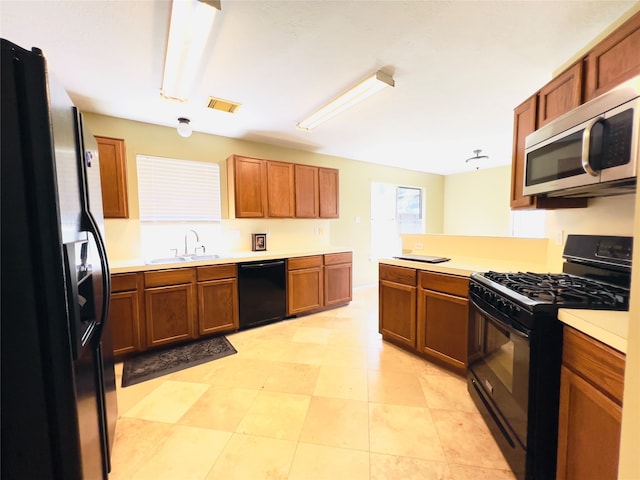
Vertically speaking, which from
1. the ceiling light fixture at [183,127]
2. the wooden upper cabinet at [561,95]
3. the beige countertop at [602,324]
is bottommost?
the beige countertop at [602,324]

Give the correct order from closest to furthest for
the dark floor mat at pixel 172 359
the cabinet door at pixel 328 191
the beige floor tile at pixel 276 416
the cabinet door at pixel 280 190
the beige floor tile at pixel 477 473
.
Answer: the beige floor tile at pixel 477 473 → the beige floor tile at pixel 276 416 → the dark floor mat at pixel 172 359 → the cabinet door at pixel 280 190 → the cabinet door at pixel 328 191

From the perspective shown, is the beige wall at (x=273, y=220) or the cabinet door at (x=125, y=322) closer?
the cabinet door at (x=125, y=322)

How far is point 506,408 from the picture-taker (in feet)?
4.68

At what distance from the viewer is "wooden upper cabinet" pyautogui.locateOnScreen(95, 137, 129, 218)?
260 centimetres

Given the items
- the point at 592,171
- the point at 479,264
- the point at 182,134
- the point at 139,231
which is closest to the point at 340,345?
the point at 479,264

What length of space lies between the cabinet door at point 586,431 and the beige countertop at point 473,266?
39.6 inches

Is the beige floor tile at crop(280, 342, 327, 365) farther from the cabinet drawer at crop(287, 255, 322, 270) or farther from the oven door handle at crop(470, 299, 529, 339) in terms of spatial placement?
the oven door handle at crop(470, 299, 529, 339)

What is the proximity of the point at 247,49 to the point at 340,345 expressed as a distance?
277 centimetres

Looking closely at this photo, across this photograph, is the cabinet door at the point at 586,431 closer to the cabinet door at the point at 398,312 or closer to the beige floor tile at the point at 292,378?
the cabinet door at the point at 398,312

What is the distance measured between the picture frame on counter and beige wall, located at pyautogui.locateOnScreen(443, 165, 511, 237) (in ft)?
16.2

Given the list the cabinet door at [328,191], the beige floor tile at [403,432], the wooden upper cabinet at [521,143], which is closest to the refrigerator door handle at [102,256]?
the beige floor tile at [403,432]

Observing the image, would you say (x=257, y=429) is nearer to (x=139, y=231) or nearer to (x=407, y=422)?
(x=407, y=422)

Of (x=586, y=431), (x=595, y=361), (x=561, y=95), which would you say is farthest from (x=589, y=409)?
(x=561, y=95)

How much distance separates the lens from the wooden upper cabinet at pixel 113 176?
8.53 feet
